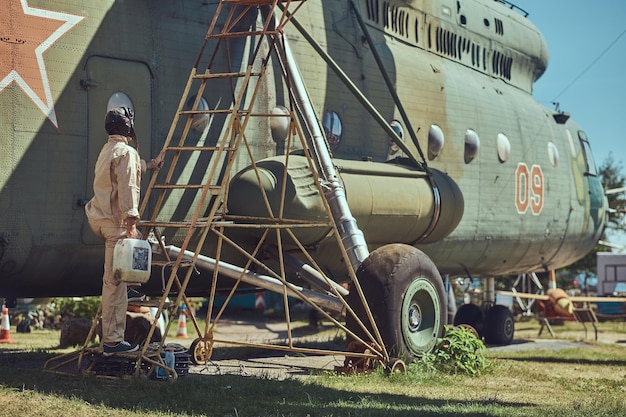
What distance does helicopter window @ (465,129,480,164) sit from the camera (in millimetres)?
14531

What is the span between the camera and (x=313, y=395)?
7570 mm

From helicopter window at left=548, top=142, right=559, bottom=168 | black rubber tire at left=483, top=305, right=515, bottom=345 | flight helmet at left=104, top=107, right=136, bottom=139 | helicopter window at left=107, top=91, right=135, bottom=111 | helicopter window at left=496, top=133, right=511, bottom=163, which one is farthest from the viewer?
helicopter window at left=548, top=142, right=559, bottom=168

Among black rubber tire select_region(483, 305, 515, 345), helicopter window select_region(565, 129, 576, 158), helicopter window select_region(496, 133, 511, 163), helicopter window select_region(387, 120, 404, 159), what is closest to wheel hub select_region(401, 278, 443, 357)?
helicopter window select_region(387, 120, 404, 159)

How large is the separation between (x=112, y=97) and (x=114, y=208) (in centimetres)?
180

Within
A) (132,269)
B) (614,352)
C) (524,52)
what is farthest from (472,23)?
(132,269)

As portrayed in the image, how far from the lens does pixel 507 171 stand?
15430 mm

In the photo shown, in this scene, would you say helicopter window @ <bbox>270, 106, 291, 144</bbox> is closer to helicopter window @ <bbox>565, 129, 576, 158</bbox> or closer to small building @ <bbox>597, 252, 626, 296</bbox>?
helicopter window @ <bbox>565, 129, 576, 158</bbox>

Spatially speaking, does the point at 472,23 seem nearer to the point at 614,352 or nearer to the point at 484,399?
the point at 614,352

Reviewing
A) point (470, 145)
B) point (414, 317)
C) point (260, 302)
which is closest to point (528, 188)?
point (470, 145)

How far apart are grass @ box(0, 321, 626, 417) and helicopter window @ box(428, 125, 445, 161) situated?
4226 mm

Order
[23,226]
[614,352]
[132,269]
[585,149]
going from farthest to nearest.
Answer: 1. [585,149]
2. [614,352]
3. [23,226]
4. [132,269]

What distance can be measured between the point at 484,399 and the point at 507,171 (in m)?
8.14

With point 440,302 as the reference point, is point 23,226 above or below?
above

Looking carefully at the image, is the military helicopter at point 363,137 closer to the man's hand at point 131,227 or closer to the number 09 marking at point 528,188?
the number 09 marking at point 528,188
